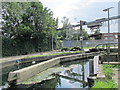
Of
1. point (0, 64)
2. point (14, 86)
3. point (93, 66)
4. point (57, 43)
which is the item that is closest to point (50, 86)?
point (14, 86)

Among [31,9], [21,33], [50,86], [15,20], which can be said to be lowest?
[50,86]

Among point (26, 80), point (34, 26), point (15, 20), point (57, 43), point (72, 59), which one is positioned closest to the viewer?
point (26, 80)

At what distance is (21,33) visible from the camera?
74.3 feet

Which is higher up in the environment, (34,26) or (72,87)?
(34,26)

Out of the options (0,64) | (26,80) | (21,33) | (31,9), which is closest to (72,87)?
(26,80)

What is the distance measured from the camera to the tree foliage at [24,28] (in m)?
21.2

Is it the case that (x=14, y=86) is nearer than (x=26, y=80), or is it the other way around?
(x=14, y=86)

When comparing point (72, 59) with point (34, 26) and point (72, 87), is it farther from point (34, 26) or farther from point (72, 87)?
point (72, 87)

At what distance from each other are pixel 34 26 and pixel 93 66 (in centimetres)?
1738

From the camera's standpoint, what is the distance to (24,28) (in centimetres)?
2177

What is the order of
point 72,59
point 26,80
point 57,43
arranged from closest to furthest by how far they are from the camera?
1. point 26,80
2. point 72,59
3. point 57,43

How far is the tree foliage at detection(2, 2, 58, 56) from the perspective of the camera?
21234 millimetres

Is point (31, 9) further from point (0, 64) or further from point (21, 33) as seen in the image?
point (0, 64)

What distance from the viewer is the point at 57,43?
31203 millimetres
